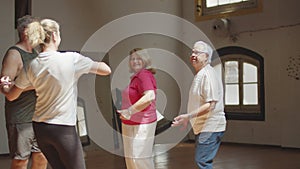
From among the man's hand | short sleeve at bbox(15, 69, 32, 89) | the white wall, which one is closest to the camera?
short sleeve at bbox(15, 69, 32, 89)

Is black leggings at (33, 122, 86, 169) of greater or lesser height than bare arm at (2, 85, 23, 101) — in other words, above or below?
below

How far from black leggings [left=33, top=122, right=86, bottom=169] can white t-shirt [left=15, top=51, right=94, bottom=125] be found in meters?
0.04

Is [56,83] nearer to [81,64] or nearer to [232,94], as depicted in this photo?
[81,64]

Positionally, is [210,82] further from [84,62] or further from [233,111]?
[233,111]

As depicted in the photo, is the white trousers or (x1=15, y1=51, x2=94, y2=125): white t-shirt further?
the white trousers

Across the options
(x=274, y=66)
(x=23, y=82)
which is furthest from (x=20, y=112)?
(x=274, y=66)

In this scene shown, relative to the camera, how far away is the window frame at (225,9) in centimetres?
874

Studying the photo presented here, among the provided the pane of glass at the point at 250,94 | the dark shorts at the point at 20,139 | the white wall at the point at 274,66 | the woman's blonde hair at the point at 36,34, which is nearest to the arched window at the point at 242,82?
the pane of glass at the point at 250,94

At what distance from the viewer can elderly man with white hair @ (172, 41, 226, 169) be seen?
2.97 m

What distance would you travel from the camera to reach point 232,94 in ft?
30.4

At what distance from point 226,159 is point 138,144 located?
3724mm

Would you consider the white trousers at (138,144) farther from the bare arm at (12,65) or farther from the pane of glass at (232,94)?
the pane of glass at (232,94)

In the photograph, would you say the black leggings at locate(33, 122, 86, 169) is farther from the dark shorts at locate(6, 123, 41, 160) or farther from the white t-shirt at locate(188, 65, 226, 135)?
the white t-shirt at locate(188, 65, 226, 135)

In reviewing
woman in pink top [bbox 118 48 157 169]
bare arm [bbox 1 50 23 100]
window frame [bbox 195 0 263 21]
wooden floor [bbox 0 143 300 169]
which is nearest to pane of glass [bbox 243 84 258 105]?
wooden floor [bbox 0 143 300 169]
